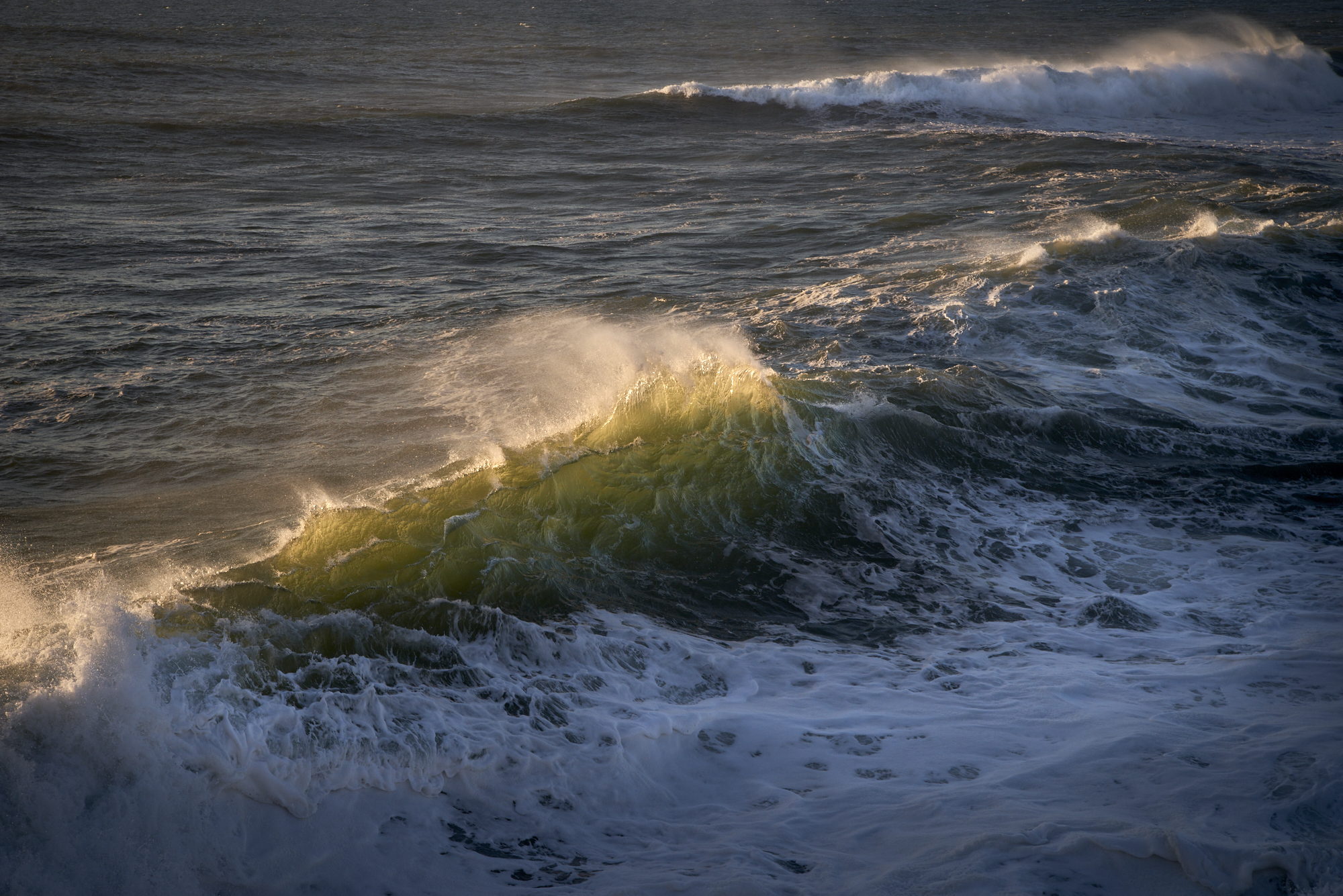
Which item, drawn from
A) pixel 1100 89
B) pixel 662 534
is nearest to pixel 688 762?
pixel 662 534

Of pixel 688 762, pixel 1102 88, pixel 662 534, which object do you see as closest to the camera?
pixel 688 762

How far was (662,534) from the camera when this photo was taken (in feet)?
19.1

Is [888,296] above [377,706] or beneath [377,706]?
above

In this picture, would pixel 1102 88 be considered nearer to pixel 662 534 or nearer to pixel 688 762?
pixel 662 534

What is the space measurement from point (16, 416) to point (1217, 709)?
27.7 feet

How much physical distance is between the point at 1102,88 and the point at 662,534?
25763mm

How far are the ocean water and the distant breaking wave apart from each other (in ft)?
33.5

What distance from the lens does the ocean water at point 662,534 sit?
3283 millimetres

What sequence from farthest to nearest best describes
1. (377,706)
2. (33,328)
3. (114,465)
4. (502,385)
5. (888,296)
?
1. (888,296)
2. (33,328)
3. (502,385)
4. (114,465)
5. (377,706)

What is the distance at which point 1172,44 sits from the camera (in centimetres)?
2961

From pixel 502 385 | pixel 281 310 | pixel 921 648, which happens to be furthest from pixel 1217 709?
pixel 281 310

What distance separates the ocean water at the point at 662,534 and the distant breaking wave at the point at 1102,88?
33.5ft

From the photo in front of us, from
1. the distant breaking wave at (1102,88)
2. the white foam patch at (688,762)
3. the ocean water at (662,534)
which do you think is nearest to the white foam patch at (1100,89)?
the distant breaking wave at (1102,88)

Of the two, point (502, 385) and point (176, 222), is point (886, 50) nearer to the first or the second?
point (176, 222)
